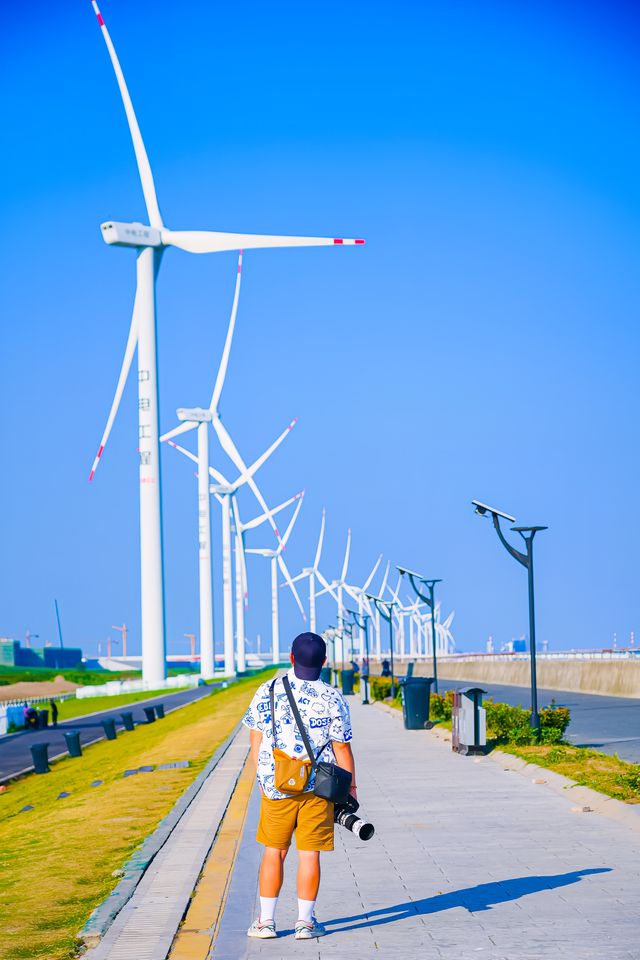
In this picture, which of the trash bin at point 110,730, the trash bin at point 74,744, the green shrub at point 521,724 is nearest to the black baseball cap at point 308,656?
the green shrub at point 521,724

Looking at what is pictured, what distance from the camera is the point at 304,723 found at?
332 inches

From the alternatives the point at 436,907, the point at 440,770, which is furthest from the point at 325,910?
the point at 440,770

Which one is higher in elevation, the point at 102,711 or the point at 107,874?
the point at 107,874

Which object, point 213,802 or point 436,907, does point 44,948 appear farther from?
point 213,802

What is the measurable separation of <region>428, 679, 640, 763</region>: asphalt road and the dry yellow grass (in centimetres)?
784

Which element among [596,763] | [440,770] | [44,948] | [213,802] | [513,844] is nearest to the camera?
[44,948]

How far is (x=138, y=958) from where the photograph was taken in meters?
7.96

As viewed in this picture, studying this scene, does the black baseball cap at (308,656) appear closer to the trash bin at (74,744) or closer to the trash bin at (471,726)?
the trash bin at (471,726)

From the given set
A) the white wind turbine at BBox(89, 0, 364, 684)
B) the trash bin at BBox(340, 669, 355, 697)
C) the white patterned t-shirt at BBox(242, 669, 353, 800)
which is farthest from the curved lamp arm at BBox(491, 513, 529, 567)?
the white wind turbine at BBox(89, 0, 364, 684)

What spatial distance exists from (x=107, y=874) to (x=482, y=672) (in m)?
62.5

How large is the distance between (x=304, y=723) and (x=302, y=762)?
0.89 feet

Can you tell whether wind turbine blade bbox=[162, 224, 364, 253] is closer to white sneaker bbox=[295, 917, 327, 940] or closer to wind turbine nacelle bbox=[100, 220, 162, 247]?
wind turbine nacelle bbox=[100, 220, 162, 247]

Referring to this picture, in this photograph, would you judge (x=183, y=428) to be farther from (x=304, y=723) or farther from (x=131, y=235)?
→ (x=304, y=723)

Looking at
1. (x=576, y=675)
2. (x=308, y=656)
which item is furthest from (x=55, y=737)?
(x=308, y=656)
